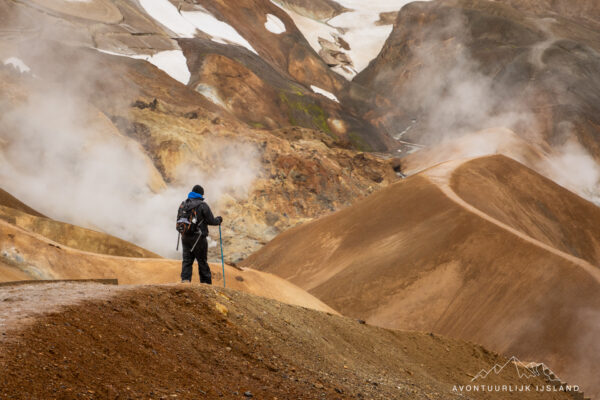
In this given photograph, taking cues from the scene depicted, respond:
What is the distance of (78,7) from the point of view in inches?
2024

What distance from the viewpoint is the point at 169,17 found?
61.0 m

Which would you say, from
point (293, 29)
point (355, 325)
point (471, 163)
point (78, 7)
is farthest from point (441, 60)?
point (355, 325)

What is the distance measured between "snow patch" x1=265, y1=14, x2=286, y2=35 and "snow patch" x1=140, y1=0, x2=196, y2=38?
15600 mm

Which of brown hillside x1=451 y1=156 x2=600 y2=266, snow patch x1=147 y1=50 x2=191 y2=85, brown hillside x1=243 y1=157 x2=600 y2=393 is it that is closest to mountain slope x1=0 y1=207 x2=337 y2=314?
brown hillside x1=243 y1=157 x2=600 y2=393

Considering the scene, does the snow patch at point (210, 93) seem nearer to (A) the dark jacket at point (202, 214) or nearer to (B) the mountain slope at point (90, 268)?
(B) the mountain slope at point (90, 268)

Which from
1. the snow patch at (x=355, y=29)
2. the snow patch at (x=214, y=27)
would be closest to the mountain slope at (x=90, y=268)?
the snow patch at (x=214, y=27)

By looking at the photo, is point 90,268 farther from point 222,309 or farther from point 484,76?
point 484,76

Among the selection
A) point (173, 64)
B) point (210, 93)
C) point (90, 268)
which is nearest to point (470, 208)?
point (90, 268)

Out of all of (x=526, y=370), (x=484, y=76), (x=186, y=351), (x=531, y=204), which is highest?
(x=484, y=76)

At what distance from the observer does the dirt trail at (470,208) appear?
62.4ft

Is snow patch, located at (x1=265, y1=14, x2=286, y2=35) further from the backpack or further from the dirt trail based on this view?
the backpack

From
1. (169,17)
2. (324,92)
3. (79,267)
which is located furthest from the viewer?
(324,92)

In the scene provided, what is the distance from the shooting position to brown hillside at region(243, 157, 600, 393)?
57.5ft

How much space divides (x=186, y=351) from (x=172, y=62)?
48.3m
